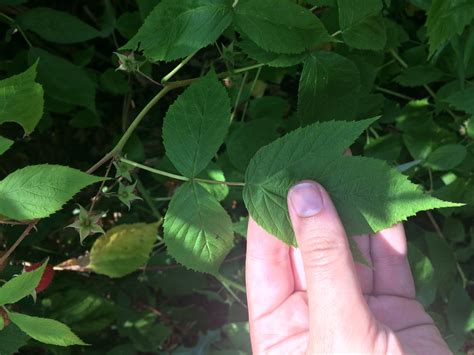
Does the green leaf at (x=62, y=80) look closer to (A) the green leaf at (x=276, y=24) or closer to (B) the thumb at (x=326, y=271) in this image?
(A) the green leaf at (x=276, y=24)

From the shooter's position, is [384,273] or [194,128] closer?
[194,128]

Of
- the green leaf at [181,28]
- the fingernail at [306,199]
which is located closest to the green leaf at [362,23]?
the green leaf at [181,28]

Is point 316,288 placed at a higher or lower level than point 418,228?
higher

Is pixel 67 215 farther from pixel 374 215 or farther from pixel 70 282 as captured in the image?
pixel 374 215

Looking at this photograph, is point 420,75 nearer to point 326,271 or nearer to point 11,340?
point 326,271

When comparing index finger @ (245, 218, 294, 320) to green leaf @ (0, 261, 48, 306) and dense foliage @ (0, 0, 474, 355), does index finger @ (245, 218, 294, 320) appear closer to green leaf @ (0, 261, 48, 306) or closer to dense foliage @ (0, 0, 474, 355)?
dense foliage @ (0, 0, 474, 355)

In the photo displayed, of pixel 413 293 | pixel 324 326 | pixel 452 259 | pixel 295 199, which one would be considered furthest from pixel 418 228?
pixel 295 199

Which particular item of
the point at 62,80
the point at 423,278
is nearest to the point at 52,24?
the point at 62,80
